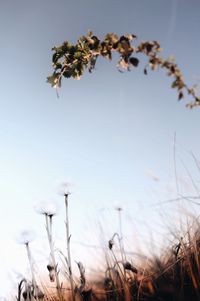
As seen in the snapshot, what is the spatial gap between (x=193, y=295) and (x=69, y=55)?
127cm

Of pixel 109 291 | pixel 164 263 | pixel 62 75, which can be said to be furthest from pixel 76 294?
pixel 62 75

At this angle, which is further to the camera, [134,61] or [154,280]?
[154,280]

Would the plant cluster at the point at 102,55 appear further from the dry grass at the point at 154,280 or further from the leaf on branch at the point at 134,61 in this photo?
the dry grass at the point at 154,280

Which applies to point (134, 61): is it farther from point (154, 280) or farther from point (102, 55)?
point (154, 280)

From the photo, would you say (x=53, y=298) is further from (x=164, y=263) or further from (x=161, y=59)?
(x=161, y=59)

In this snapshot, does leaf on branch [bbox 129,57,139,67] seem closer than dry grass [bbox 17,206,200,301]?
Yes

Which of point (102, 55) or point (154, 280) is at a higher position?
point (102, 55)

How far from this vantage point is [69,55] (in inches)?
67.6

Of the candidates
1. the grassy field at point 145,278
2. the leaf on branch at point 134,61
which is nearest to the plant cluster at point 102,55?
the leaf on branch at point 134,61

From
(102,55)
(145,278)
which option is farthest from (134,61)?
(145,278)

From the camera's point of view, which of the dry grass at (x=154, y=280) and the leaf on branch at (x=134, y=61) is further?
the dry grass at (x=154, y=280)

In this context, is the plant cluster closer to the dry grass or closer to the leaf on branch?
the leaf on branch

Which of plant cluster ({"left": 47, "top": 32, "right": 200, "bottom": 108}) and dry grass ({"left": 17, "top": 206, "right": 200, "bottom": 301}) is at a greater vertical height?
plant cluster ({"left": 47, "top": 32, "right": 200, "bottom": 108})

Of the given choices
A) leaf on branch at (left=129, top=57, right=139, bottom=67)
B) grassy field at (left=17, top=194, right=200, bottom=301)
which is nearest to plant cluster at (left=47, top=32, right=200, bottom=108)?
leaf on branch at (left=129, top=57, right=139, bottom=67)
